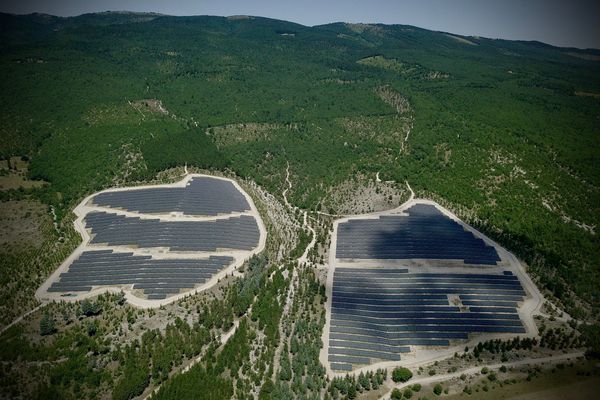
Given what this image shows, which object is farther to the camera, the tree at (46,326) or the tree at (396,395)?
the tree at (46,326)

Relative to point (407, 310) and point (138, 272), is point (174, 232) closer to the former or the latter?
point (138, 272)

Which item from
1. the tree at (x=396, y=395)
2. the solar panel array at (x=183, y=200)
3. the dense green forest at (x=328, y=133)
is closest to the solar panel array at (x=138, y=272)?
the solar panel array at (x=183, y=200)

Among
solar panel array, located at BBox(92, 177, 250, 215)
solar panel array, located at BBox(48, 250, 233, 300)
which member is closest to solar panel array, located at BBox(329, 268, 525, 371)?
solar panel array, located at BBox(48, 250, 233, 300)

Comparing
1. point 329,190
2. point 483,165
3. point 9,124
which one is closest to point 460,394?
point 329,190

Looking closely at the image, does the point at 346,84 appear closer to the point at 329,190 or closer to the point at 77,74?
the point at 329,190

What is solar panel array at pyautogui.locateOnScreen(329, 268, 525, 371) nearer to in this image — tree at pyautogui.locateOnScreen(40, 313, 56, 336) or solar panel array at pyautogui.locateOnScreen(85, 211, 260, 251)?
solar panel array at pyautogui.locateOnScreen(85, 211, 260, 251)

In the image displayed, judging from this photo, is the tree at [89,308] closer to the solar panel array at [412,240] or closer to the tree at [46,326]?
the tree at [46,326]
